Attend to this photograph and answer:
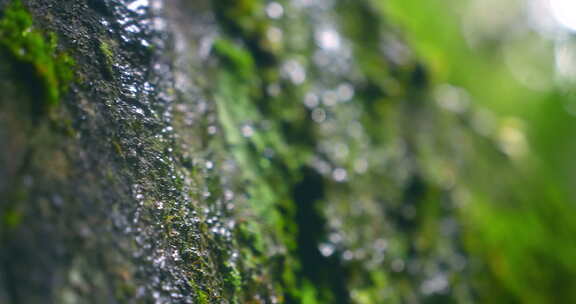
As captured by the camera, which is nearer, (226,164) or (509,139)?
(226,164)

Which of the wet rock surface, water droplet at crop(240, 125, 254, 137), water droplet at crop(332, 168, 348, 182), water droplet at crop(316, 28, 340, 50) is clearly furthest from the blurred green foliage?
water droplet at crop(240, 125, 254, 137)

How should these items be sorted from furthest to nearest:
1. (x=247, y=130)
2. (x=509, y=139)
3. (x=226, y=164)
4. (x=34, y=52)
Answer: (x=509, y=139)
(x=247, y=130)
(x=226, y=164)
(x=34, y=52)

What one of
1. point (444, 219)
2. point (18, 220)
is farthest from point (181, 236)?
point (444, 219)

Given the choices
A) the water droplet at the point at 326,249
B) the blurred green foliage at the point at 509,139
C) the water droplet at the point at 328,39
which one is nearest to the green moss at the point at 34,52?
the water droplet at the point at 326,249

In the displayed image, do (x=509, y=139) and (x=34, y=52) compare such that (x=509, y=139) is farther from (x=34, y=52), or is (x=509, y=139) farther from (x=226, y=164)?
(x=34, y=52)

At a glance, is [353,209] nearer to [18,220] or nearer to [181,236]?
[181,236]

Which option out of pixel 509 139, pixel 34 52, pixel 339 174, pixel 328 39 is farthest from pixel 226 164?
pixel 509 139
